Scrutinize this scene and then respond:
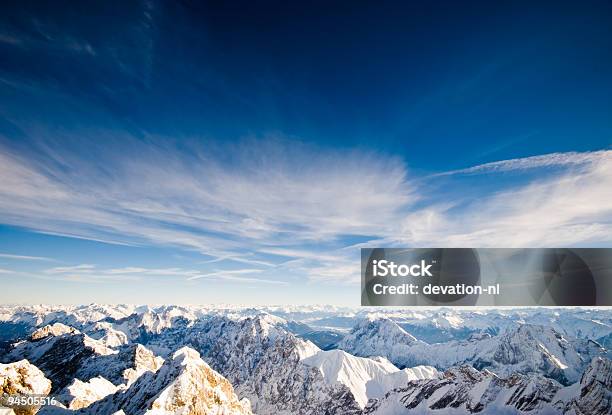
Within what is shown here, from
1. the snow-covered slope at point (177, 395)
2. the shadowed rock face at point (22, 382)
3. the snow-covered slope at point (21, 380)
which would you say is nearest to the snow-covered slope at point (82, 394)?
the snow-covered slope at point (177, 395)

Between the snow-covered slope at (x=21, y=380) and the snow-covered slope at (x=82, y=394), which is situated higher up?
the snow-covered slope at (x=21, y=380)

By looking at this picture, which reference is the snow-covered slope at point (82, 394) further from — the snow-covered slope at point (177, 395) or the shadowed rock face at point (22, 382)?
the shadowed rock face at point (22, 382)

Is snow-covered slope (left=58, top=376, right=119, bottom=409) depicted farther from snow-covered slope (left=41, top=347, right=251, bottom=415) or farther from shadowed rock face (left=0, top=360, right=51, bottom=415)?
shadowed rock face (left=0, top=360, right=51, bottom=415)

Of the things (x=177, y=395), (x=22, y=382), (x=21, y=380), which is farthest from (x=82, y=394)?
(x=177, y=395)

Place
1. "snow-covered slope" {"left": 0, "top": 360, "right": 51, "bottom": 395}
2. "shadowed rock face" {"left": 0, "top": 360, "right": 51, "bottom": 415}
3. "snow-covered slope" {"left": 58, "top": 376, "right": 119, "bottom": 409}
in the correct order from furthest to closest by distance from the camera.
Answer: "snow-covered slope" {"left": 58, "top": 376, "right": 119, "bottom": 409} → "snow-covered slope" {"left": 0, "top": 360, "right": 51, "bottom": 395} → "shadowed rock face" {"left": 0, "top": 360, "right": 51, "bottom": 415}

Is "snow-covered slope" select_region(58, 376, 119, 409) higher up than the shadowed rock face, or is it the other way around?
the shadowed rock face

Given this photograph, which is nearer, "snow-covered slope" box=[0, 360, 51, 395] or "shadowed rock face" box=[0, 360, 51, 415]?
"shadowed rock face" box=[0, 360, 51, 415]

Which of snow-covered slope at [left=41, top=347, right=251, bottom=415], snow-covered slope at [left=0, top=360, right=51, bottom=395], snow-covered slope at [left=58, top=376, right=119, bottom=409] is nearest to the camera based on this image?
snow-covered slope at [left=41, top=347, right=251, bottom=415]

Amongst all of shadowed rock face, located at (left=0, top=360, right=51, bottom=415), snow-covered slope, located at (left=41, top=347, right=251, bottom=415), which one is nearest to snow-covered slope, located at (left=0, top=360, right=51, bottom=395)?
shadowed rock face, located at (left=0, top=360, right=51, bottom=415)

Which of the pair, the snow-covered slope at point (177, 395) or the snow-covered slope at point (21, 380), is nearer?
the snow-covered slope at point (177, 395)

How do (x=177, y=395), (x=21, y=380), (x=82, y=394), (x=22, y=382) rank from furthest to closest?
(x=82, y=394) → (x=21, y=380) → (x=22, y=382) → (x=177, y=395)

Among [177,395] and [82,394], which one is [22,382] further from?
[177,395]

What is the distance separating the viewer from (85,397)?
13050 cm

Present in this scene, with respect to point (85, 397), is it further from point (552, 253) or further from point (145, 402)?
point (552, 253)
